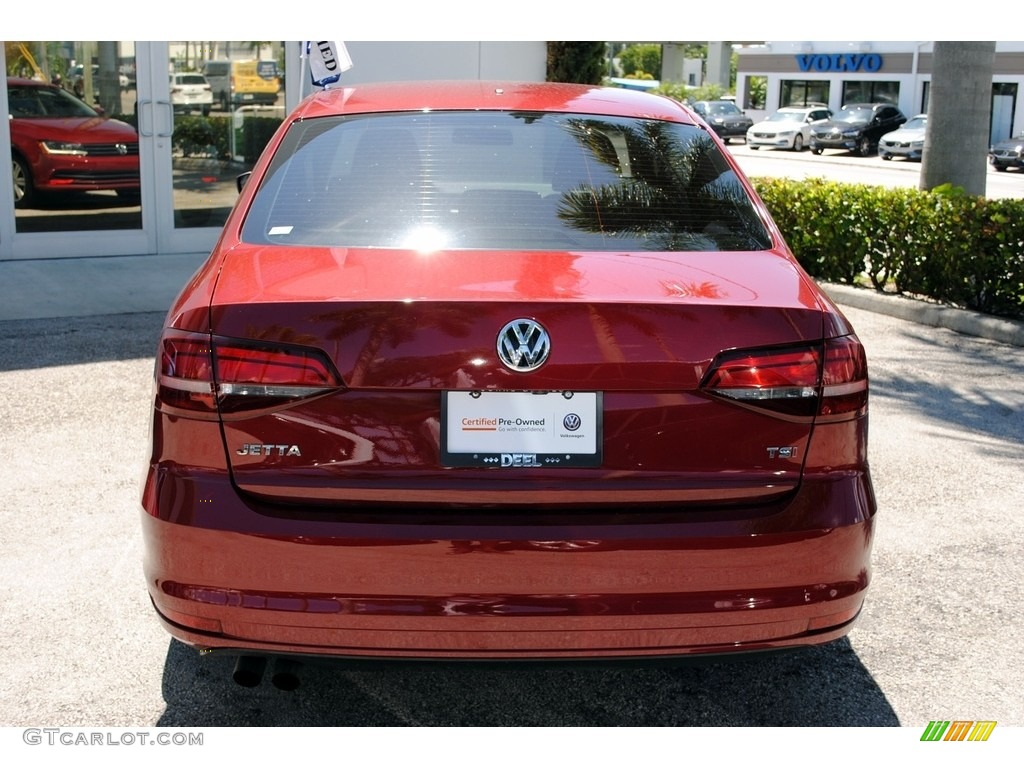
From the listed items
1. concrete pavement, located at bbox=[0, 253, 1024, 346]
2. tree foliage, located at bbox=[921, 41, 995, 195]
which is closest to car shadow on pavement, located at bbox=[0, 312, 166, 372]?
concrete pavement, located at bbox=[0, 253, 1024, 346]

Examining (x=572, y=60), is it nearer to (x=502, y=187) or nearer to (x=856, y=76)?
(x=502, y=187)

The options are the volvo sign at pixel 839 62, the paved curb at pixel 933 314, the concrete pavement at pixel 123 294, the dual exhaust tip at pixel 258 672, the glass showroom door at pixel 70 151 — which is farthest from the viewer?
the volvo sign at pixel 839 62

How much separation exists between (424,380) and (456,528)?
337mm

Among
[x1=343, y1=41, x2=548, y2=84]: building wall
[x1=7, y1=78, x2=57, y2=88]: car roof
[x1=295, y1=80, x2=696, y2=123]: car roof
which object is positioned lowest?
[x1=295, y1=80, x2=696, y2=123]: car roof

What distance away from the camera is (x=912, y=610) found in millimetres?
4168

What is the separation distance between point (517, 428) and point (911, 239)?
7.72m

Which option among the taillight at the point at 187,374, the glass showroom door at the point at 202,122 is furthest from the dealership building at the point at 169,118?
the taillight at the point at 187,374

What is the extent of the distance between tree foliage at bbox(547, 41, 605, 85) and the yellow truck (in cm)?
349

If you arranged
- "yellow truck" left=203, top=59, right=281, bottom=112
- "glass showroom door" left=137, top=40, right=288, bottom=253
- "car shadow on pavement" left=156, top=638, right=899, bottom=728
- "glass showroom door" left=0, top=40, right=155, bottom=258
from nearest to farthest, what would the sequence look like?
"car shadow on pavement" left=156, top=638, right=899, bottom=728, "glass showroom door" left=0, top=40, right=155, bottom=258, "glass showroom door" left=137, top=40, right=288, bottom=253, "yellow truck" left=203, top=59, right=281, bottom=112

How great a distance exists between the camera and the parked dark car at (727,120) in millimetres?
48094

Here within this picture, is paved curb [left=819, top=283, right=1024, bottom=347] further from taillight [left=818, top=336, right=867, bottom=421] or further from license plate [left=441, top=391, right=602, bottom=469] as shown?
license plate [left=441, top=391, right=602, bottom=469]

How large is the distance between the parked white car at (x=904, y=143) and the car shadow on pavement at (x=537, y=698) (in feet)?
120

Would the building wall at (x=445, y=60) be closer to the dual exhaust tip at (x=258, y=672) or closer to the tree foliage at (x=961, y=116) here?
the tree foliage at (x=961, y=116)

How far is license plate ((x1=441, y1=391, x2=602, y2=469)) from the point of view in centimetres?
275
